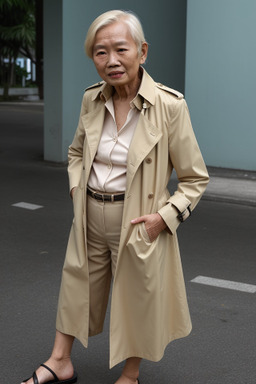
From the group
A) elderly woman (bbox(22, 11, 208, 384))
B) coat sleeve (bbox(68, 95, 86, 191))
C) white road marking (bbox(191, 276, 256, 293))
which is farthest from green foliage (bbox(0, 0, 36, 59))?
elderly woman (bbox(22, 11, 208, 384))

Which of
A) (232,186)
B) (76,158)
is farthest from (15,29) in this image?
(76,158)

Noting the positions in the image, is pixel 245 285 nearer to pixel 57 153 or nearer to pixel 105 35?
pixel 105 35

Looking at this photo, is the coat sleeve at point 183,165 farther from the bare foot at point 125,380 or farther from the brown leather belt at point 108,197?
the bare foot at point 125,380

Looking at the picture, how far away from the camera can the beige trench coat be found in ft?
11.1

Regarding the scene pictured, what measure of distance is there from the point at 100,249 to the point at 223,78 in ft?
26.2

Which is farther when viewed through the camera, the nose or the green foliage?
the green foliage

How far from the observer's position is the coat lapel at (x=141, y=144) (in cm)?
335

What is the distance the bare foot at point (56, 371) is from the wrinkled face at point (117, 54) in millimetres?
1504

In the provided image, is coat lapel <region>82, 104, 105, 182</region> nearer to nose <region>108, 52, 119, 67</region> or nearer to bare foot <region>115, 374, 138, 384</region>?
nose <region>108, 52, 119, 67</region>

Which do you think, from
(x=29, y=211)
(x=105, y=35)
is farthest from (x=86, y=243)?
(x=29, y=211)

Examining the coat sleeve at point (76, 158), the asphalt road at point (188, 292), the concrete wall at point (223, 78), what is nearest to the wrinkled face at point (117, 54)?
the coat sleeve at point (76, 158)

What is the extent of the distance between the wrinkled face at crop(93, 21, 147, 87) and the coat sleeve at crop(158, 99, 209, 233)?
276 mm

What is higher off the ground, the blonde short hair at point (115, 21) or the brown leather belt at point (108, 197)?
the blonde short hair at point (115, 21)

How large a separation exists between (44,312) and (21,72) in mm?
45389
